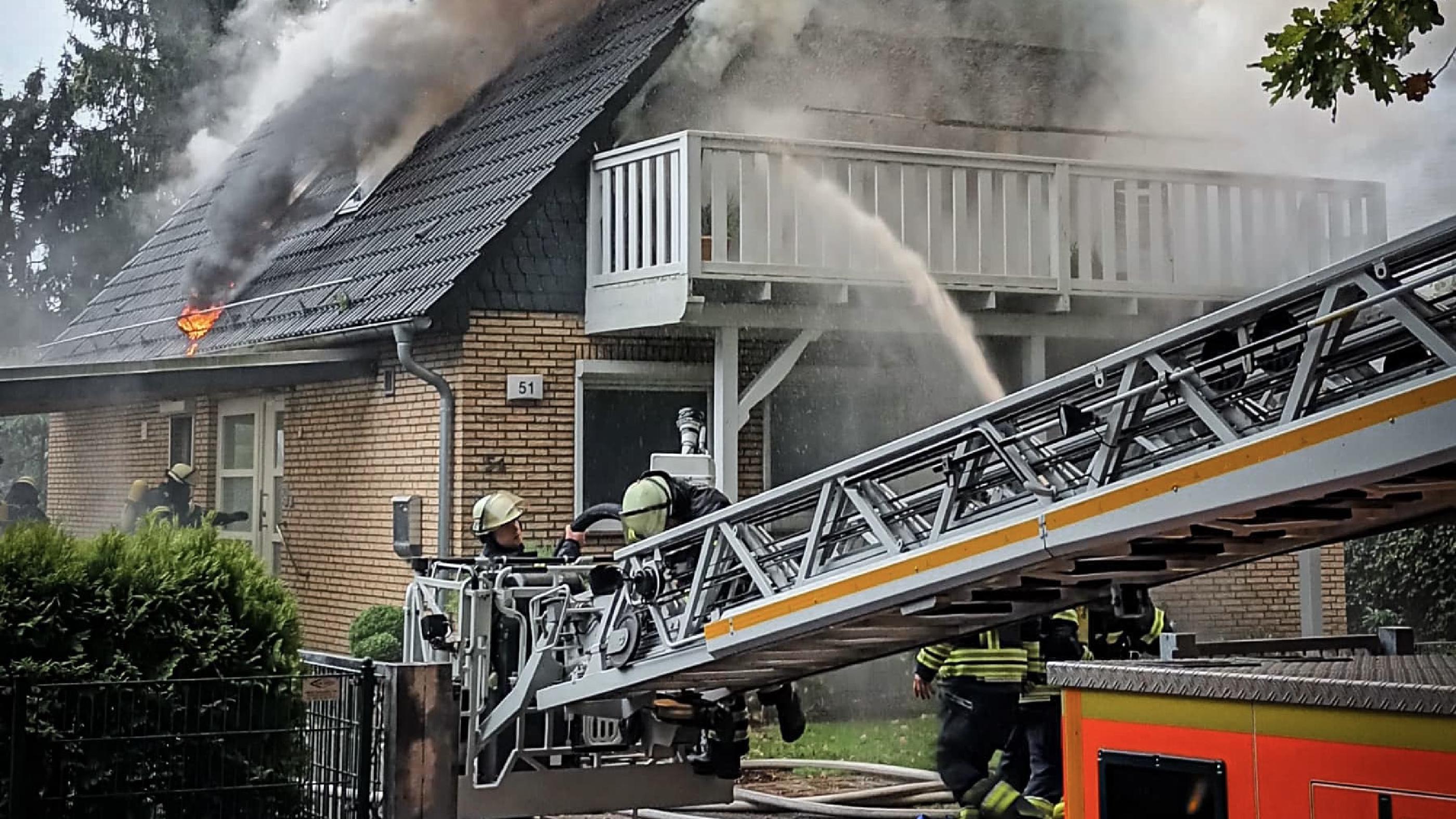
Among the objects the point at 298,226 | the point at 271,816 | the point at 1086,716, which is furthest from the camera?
the point at 298,226

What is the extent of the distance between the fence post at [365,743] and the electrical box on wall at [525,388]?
19.6 ft

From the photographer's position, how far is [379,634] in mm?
13250

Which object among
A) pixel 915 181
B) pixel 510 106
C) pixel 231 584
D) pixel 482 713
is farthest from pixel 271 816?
pixel 510 106

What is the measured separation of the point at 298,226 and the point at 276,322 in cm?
239

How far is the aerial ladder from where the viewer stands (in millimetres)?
5699

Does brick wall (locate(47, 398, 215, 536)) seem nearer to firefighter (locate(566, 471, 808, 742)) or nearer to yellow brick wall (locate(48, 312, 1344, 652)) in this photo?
yellow brick wall (locate(48, 312, 1344, 652))

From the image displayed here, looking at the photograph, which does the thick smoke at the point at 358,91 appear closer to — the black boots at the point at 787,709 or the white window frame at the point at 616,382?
the white window frame at the point at 616,382

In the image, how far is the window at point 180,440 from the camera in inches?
695

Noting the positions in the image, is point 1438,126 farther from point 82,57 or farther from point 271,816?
point 82,57

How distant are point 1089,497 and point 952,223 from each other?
778 centimetres

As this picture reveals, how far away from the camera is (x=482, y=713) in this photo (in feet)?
28.7

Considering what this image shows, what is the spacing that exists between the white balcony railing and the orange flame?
4943 mm

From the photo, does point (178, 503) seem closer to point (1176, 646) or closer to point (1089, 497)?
point (1176, 646)

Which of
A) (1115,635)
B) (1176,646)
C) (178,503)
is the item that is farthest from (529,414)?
(1176,646)
